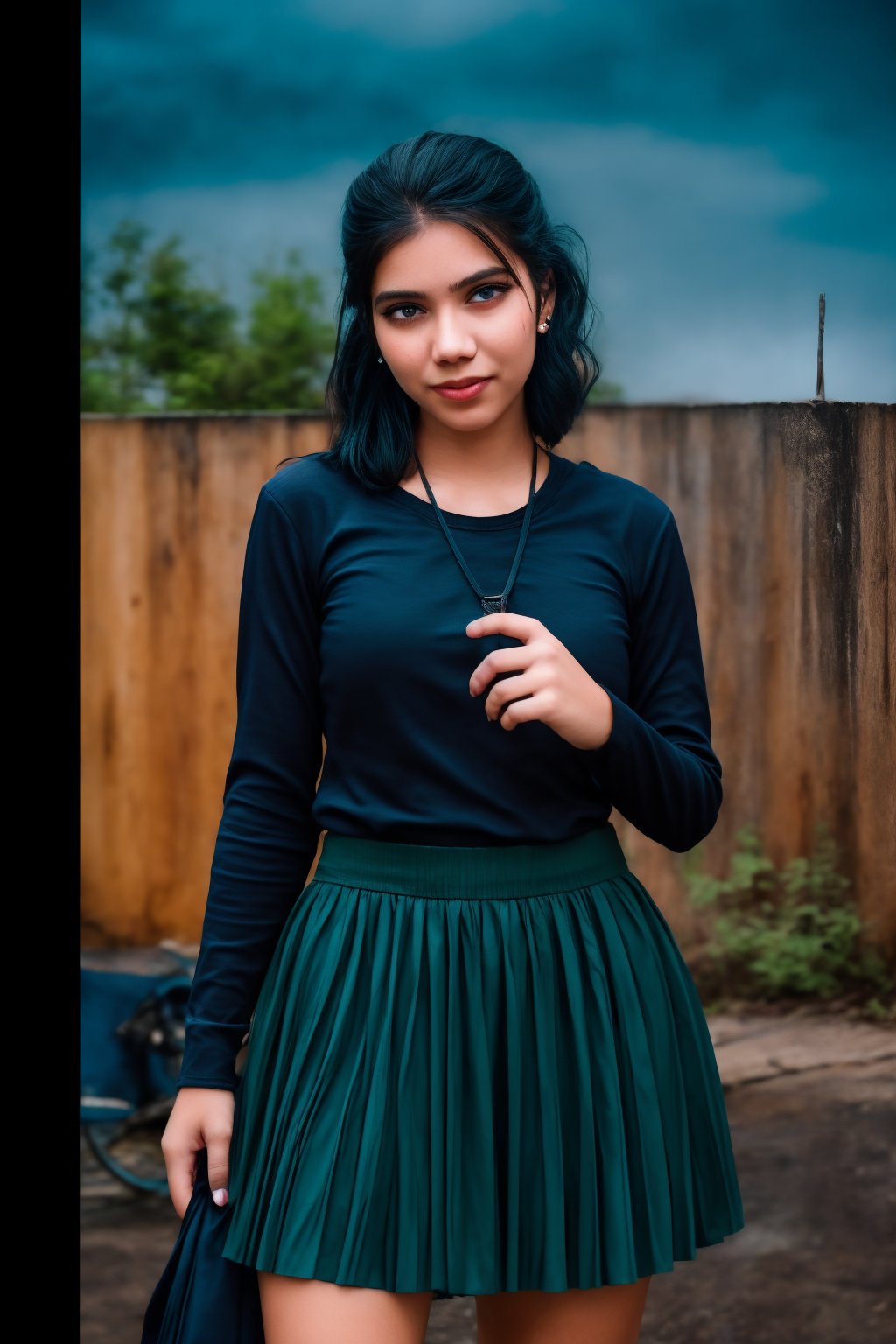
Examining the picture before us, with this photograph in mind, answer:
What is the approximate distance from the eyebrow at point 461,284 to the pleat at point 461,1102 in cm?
55

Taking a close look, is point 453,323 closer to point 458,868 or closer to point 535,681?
point 535,681

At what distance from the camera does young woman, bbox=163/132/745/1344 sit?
48.6 inches

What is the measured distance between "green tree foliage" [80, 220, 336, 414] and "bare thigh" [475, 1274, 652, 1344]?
2602 mm

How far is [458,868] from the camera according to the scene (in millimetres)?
1277

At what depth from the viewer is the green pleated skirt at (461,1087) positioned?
122 cm

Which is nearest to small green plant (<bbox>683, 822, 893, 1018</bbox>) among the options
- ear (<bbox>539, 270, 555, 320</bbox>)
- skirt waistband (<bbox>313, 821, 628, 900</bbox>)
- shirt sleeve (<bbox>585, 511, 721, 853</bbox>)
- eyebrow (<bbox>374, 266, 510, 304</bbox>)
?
shirt sleeve (<bbox>585, 511, 721, 853</bbox>)

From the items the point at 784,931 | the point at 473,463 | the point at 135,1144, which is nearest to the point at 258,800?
the point at 473,463

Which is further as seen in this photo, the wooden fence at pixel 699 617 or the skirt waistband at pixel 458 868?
the wooden fence at pixel 699 617

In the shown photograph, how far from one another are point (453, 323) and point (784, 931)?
166 centimetres

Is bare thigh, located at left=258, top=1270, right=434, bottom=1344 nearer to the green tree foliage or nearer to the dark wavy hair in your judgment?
the dark wavy hair

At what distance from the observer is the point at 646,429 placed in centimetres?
310

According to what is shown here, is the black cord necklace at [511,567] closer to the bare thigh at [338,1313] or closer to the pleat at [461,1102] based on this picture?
the pleat at [461,1102]

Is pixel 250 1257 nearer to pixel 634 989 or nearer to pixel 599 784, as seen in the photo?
pixel 634 989

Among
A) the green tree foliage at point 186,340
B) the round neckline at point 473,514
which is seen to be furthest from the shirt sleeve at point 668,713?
the green tree foliage at point 186,340
